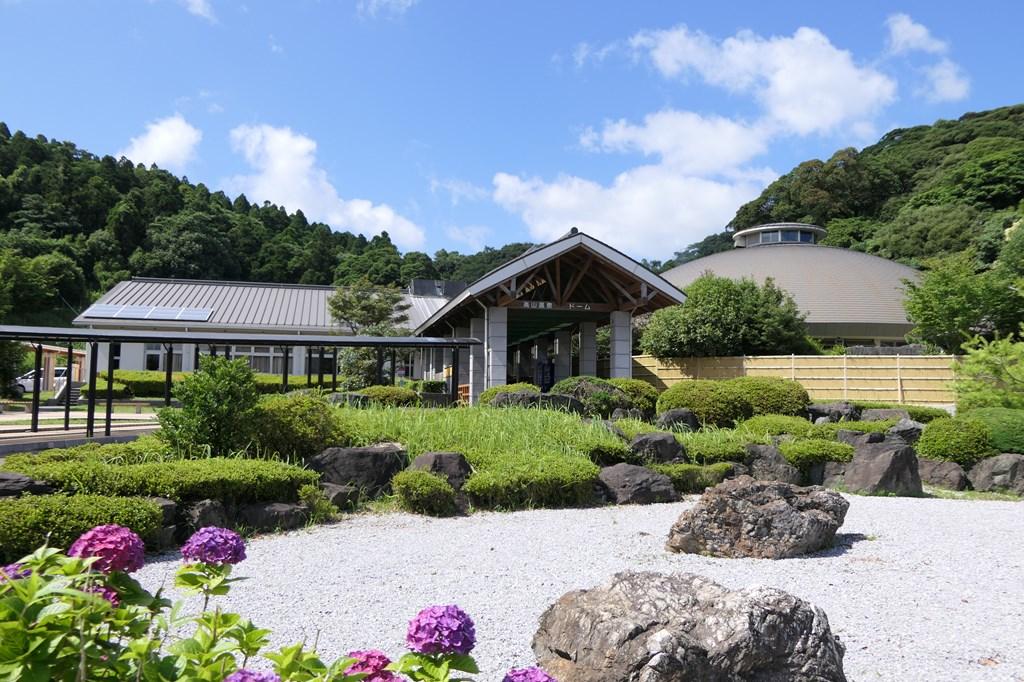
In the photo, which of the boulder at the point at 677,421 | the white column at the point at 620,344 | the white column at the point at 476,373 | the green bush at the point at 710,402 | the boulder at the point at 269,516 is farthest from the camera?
the white column at the point at 476,373

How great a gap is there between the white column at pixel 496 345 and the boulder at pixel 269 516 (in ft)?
43.9

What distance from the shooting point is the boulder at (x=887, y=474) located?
9.05 metres

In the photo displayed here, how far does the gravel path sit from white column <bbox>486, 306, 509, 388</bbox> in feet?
41.0

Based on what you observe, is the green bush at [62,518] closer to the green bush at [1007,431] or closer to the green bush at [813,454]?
the green bush at [813,454]

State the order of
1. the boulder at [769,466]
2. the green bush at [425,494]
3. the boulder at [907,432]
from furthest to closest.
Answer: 1. the boulder at [907,432]
2. the boulder at [769,466]
3. the green bush at [425,494]

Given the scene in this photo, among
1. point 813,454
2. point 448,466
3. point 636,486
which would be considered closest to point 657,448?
point 636,486

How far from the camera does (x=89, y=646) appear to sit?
1.61m

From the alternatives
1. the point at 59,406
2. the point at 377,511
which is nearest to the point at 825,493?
the point at 377,511

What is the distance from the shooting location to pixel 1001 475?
1012 cm

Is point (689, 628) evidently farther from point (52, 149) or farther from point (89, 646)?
point (52, 149)

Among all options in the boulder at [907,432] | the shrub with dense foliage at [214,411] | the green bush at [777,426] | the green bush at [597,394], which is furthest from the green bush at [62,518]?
the boulder at [907,432]

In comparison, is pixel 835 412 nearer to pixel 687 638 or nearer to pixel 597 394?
pixel 597 394

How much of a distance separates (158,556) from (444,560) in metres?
2.35

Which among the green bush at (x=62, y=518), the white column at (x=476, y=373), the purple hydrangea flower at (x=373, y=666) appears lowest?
the green bush at (x=62, y=518)
